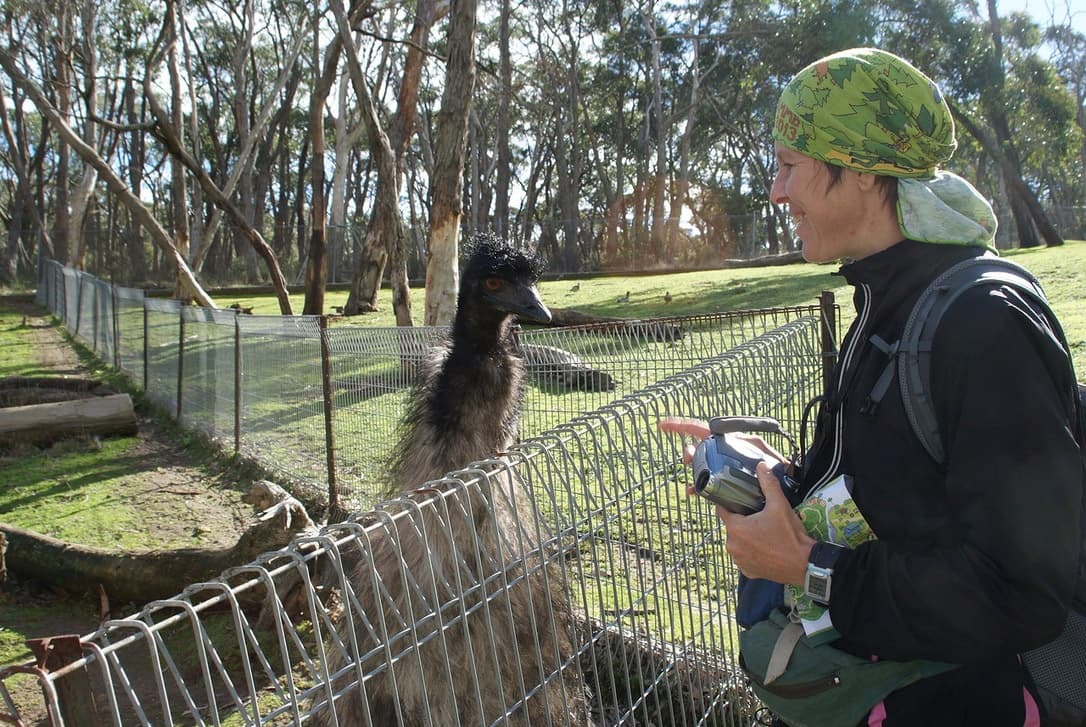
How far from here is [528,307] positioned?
3.72 meters

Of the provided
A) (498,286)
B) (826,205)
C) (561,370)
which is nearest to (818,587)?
(826,205)

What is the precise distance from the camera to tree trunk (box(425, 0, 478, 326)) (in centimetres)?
903

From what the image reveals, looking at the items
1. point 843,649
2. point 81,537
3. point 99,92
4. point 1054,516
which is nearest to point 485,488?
point 843,649

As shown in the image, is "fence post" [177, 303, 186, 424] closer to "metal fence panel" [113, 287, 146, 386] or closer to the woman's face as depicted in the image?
"metal fence panel" [113, 287, 146, 386]

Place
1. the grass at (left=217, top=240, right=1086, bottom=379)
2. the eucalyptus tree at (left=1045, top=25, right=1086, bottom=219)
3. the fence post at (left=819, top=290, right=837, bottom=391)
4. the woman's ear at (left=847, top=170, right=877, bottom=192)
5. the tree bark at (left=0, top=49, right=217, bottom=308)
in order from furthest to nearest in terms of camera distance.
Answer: the eucalyptus tree at (left=1045, top=25, right=1086, bottom=219), the tree bark at (left=0, top=49, right=217, bottom=308), the grass at (left=217, top=240, right=1086, bottom=379), the fence post at (left=819, top=290, right=837, bottom=391), the woman's ear at (left=847, top=170, right=877, bottom=192)

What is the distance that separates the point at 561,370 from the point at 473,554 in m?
2.34

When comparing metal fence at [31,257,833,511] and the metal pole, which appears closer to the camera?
metal fence at [31,257,833,511]

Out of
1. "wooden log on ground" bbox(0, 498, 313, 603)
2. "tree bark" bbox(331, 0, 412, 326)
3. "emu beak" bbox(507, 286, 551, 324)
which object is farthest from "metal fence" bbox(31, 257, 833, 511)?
"tree bark" bbox(331, 0, 412, 326)

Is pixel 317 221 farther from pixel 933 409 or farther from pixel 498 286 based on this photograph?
pixel 933 409

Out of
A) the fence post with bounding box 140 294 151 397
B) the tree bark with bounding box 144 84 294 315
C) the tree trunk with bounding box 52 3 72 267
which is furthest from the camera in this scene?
the tree trunk with bounding box 52 3 72 267

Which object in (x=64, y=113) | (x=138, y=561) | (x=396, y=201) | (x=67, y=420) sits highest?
(x=64, y=113)

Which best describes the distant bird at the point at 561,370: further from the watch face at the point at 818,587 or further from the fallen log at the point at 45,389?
the fallen log at the point at 45,389

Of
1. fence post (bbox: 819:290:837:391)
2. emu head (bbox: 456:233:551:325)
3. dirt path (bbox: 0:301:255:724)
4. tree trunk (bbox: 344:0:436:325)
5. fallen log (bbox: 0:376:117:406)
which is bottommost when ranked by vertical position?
dirt path (bbox: 0:301:255:724)

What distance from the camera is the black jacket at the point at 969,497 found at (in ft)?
4.04
